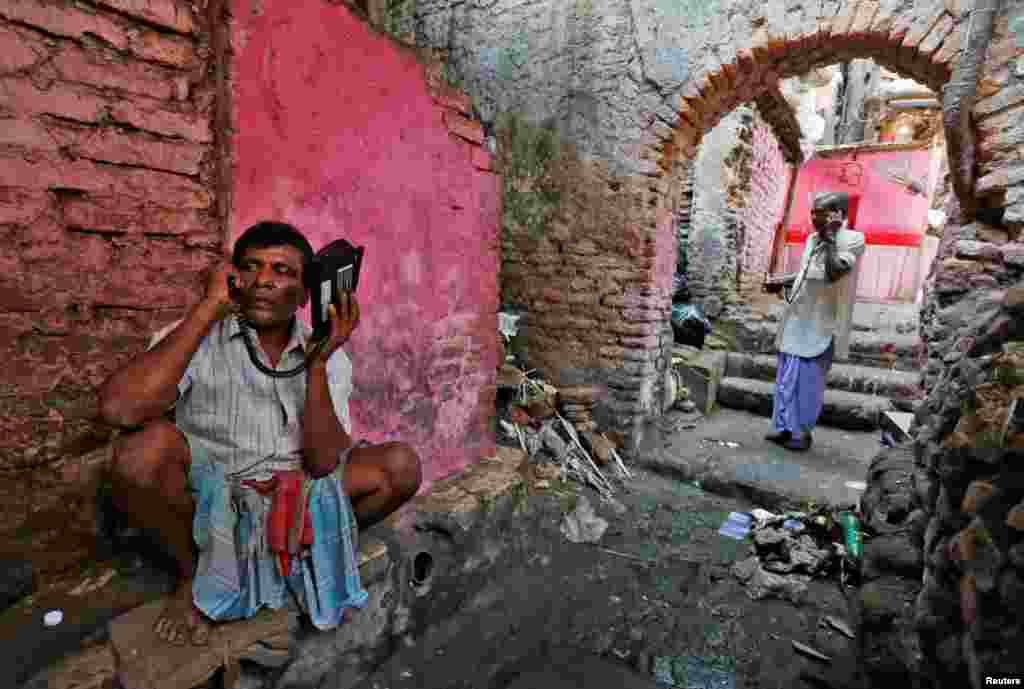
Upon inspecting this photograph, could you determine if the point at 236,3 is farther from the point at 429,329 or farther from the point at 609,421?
the point at 609,421

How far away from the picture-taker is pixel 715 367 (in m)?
5.37

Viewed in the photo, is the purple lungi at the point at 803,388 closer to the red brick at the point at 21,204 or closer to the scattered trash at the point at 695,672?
the scattered trash at the point at 695,672

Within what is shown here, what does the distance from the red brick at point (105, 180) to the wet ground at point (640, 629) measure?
177cm

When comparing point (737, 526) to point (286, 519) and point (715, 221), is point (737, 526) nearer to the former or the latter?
point (286, 519)

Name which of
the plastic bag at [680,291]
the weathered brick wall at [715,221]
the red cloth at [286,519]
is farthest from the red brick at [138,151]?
the weathered brick wall at [715,221]

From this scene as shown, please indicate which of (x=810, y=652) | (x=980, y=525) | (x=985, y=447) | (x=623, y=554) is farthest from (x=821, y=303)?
(x=980, y=525)

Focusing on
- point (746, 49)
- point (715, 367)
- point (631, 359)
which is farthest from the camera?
point (715, 367)

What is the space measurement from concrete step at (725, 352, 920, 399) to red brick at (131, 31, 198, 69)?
5596mm

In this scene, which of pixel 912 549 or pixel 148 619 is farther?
pixel 912 549

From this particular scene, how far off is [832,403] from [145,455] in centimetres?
549

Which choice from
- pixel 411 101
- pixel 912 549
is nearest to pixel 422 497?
pixel 411 101

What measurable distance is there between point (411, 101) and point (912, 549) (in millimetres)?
2869

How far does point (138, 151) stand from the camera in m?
1.39

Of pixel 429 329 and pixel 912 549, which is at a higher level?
pixel 429 329
